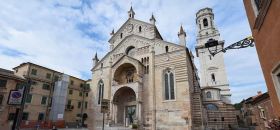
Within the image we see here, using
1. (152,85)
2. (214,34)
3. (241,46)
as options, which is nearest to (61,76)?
(152,85)

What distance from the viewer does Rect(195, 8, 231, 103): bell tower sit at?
39850 mm

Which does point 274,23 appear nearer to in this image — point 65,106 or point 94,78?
point 94,78

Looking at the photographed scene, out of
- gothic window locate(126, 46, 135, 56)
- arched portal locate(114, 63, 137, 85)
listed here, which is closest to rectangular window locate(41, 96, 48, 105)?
arched portal locate(114, 63, 137, 85)

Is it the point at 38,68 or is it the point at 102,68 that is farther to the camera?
the point at 38,68

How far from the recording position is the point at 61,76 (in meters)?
34.2

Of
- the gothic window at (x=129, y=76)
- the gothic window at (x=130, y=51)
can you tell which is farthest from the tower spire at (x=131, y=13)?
the gothic window at (x=129, y=76)

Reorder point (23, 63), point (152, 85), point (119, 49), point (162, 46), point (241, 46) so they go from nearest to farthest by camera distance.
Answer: point (241, 46)
point (152, 85)
point (162, 46)
point (119, 49)
point (23, 63)

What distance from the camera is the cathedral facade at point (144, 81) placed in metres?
19.5

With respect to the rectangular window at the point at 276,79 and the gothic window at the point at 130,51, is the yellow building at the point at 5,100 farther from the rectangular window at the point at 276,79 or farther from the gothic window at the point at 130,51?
the rectangular window at the point at 276,79

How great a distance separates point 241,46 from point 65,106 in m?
34.0

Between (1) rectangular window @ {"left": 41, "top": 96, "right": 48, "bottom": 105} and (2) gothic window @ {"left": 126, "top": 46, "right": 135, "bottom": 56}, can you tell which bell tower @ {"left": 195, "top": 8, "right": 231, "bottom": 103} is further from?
(1) rectangular window @ {"left": 41, "top": 96, "right": 48, "bottom": 105}

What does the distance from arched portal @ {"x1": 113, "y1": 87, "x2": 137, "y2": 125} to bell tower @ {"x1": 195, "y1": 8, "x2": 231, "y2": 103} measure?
24.6 metres

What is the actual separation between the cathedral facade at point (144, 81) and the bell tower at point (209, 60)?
66.8 feet

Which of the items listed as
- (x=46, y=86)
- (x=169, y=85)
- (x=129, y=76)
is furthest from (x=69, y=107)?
(x=169, y=85)
